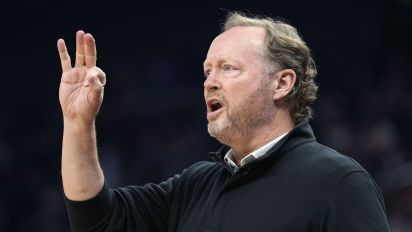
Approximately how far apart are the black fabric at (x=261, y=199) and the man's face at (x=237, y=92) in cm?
11

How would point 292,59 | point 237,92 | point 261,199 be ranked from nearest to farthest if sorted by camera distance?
1. point 261,199
2. point 237,92
3. point 292,59

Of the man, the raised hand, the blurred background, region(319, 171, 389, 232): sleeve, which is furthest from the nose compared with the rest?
the blurred background

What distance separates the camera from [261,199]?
2.20 metres

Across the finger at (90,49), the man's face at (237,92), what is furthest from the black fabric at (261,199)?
the finger at (90,49)

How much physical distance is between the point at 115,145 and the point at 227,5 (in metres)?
1.36

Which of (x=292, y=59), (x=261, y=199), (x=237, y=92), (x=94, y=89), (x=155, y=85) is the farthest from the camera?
(x=155, y=85)

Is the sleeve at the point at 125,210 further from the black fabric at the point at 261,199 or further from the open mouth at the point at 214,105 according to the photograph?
the open mouth at the point at 214,105

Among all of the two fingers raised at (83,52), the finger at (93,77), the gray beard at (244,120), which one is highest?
the two fingers raised at (83,52)

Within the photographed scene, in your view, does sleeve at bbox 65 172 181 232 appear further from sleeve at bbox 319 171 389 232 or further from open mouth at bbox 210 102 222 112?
sleeve at bbox 319 171 389 232

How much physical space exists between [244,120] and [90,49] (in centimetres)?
52

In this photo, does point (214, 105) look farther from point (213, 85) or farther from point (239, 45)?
point (239, 45)

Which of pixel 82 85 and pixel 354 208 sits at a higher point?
pixel 82 85

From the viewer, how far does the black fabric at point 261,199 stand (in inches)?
81.4

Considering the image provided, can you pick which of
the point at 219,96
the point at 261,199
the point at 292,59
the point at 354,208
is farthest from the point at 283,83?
the point at 354,208
